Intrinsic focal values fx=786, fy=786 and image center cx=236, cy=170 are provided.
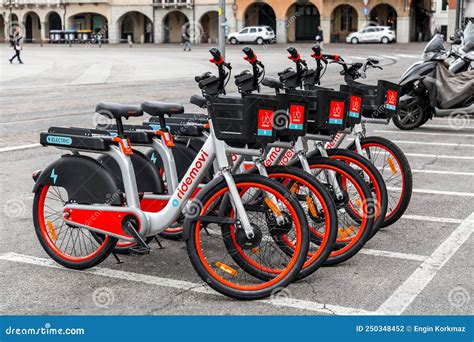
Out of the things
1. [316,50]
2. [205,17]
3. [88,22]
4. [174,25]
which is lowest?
[174,25]

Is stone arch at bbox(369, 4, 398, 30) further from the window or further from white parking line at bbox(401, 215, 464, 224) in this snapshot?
white parking line at bbox(401, 215, 464, 224)

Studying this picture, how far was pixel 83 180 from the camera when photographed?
5305 mm

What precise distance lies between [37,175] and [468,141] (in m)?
8.44

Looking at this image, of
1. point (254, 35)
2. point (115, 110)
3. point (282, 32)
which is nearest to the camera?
point (115, 110)

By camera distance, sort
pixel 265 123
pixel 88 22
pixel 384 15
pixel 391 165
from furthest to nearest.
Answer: pixel 88 22
pixel 384 15
pixel 391 165
pixel 265 123

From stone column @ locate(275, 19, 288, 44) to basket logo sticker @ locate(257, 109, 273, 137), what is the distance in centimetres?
6000

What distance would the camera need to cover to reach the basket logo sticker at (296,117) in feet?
16.4

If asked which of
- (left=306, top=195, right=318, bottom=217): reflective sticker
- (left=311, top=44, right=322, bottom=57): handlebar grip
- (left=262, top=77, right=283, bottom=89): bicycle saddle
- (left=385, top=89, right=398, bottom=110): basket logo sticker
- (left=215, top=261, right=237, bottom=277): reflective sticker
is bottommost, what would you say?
(left=215, top=261, right=237, bottom=277): reflective sticker

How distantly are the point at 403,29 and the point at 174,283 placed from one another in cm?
5816

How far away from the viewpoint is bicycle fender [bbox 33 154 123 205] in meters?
5.25

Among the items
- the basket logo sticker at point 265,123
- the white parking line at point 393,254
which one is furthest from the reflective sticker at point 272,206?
the white parking line at point 393,254

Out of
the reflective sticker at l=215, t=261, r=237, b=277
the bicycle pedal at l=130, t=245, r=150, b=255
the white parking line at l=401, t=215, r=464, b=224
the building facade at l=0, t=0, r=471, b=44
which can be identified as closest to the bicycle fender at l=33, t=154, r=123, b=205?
the bicycle pedal at l=130, t=245, r=150, b=255

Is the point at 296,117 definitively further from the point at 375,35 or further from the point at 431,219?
the point at 375,35

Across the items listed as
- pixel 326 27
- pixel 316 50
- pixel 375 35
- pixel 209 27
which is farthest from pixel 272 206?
pixel 209 27
